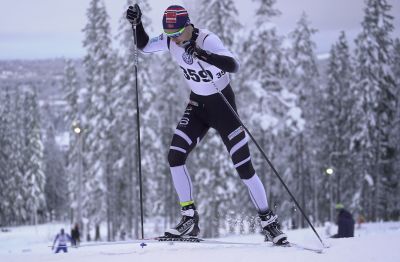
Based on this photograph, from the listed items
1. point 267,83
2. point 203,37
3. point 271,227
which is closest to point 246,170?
point 271,227

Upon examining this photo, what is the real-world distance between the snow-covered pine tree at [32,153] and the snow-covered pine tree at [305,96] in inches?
1317

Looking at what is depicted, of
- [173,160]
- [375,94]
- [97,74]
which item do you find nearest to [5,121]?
[97,74]

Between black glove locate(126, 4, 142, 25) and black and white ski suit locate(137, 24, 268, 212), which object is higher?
black glove locate(126, 4, 142, 25)

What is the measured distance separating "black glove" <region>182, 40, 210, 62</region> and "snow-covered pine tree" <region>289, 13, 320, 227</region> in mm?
32580

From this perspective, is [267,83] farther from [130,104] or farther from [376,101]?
[376,101]

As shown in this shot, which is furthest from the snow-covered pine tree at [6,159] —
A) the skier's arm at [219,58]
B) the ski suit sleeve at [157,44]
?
the skier's arm at [219,58]

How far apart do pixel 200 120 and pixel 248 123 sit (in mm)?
23863

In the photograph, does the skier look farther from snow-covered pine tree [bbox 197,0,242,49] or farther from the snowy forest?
snow-covered pine tree [bbox 197,0,242,49]

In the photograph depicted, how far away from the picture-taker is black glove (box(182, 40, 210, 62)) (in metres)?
5.75

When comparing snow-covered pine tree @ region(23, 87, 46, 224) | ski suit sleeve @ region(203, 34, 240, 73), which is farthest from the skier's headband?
snow-covered pine tree @ region(23, 87, 46, 224)

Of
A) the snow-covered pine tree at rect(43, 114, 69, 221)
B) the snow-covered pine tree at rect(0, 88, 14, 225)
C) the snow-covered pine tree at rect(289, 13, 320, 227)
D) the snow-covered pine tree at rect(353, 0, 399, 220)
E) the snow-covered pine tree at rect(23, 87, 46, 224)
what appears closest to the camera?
the snow-covered pine tree at rect(353, 0, 399, 220)

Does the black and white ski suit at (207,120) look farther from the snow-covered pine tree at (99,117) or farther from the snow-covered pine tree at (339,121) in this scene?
the snow-covered pine tree at (339,121)

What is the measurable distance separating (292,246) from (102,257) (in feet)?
7.71

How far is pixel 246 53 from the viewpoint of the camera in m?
30.5
